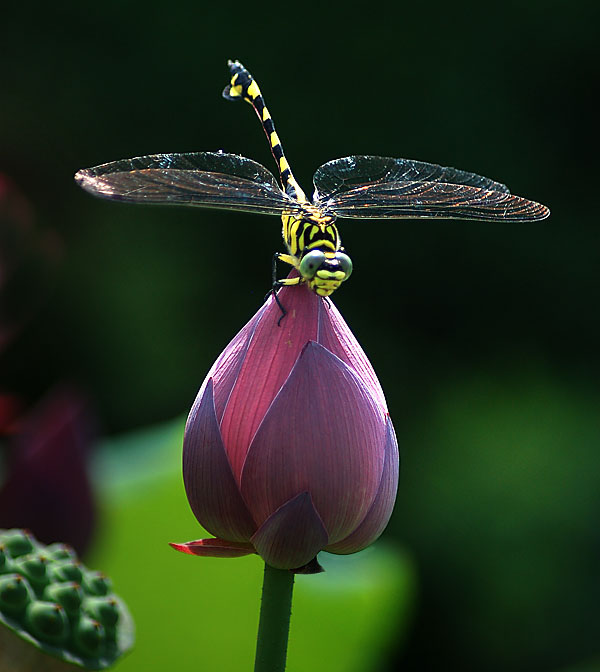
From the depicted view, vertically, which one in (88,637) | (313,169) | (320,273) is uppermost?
(313,169)

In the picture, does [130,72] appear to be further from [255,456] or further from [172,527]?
[255,456]

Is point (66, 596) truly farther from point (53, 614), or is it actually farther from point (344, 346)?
point (344, 346)

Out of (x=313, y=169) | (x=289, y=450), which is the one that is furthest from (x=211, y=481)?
(x=313, y=169)

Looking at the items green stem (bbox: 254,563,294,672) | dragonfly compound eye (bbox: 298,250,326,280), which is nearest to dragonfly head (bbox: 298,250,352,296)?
dragonfly compound eye (bbox: 298,250,326,280)

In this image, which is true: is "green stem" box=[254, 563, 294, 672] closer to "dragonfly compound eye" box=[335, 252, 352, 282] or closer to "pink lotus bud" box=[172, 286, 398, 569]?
"pink lotus bud" box=[172, 286, 398, 569]

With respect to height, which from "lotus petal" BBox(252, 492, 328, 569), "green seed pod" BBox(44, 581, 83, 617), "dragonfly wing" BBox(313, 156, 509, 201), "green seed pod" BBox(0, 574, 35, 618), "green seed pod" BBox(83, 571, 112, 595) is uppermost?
"dragonfly wing" BBox(313, 156, 509, 201)

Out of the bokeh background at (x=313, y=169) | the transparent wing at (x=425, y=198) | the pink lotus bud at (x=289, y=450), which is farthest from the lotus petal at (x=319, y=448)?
the bokeh background at (x=313, y=169)

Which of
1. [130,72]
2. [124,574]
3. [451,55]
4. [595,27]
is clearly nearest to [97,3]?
[130,72]
